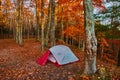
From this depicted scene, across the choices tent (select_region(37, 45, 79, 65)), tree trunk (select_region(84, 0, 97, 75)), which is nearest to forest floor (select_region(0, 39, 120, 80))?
tent (select_region(37, 45, 79, 65))

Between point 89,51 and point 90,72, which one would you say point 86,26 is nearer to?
point 89,51

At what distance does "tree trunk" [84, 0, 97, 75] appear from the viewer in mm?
9461

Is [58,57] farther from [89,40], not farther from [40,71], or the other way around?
[89,40]

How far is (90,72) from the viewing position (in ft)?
31.7

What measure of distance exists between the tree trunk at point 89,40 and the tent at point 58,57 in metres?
2.85

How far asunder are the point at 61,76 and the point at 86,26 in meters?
2.95

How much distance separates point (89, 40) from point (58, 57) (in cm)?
370

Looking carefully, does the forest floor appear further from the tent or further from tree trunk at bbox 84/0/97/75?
tree trunk at bbox 84/0/97/75

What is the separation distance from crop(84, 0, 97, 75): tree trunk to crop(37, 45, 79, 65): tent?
2849 mm

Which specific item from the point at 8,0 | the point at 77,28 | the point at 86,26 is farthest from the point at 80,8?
the point at 8,0

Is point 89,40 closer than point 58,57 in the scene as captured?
Yes

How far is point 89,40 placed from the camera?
956 cm

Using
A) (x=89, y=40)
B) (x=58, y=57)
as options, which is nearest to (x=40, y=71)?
(x=58, y=57)

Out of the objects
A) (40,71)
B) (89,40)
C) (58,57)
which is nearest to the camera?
(89,40)
